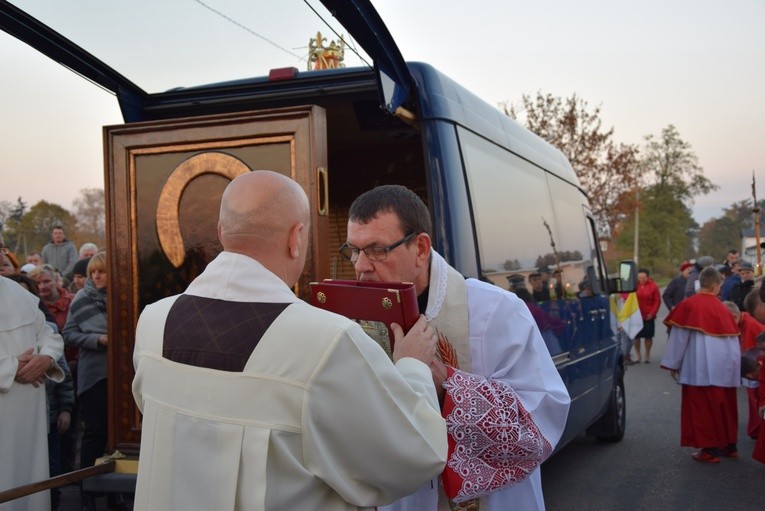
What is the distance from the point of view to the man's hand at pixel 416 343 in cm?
236

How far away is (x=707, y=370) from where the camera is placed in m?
7.71

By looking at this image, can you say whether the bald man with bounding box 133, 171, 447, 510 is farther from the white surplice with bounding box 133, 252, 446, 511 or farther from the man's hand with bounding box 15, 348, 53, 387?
the man's hand with bounding box 15, 348, 53, 387

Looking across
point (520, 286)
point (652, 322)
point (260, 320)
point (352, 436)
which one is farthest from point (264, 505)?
point (652, 322)

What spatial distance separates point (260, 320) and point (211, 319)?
144 mm

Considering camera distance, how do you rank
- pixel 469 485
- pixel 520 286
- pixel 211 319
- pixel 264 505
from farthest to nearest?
pixel 520 286 < pixel 469 485 < pixel 211 319 < pixel 264 505

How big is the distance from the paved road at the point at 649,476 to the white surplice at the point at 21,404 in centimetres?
387

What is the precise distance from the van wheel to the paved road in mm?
110

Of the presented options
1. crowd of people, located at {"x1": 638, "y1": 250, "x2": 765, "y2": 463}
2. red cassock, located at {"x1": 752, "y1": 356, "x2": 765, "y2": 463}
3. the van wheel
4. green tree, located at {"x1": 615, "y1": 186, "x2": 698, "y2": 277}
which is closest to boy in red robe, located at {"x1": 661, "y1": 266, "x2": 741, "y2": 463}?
crowd of people, located at {"x1": 638, "y1": 250, "x2": 765, "y2": 463}

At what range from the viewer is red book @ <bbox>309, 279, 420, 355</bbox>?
2.47 metres

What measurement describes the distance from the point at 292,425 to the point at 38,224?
3656 centimetres

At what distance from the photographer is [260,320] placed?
1925 millimetres

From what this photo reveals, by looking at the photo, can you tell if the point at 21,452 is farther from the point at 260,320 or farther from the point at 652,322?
the point at 652,322

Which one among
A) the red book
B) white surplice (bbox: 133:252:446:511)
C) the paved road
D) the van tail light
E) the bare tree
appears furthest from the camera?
the bare tree

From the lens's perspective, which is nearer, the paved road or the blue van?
the blue van
